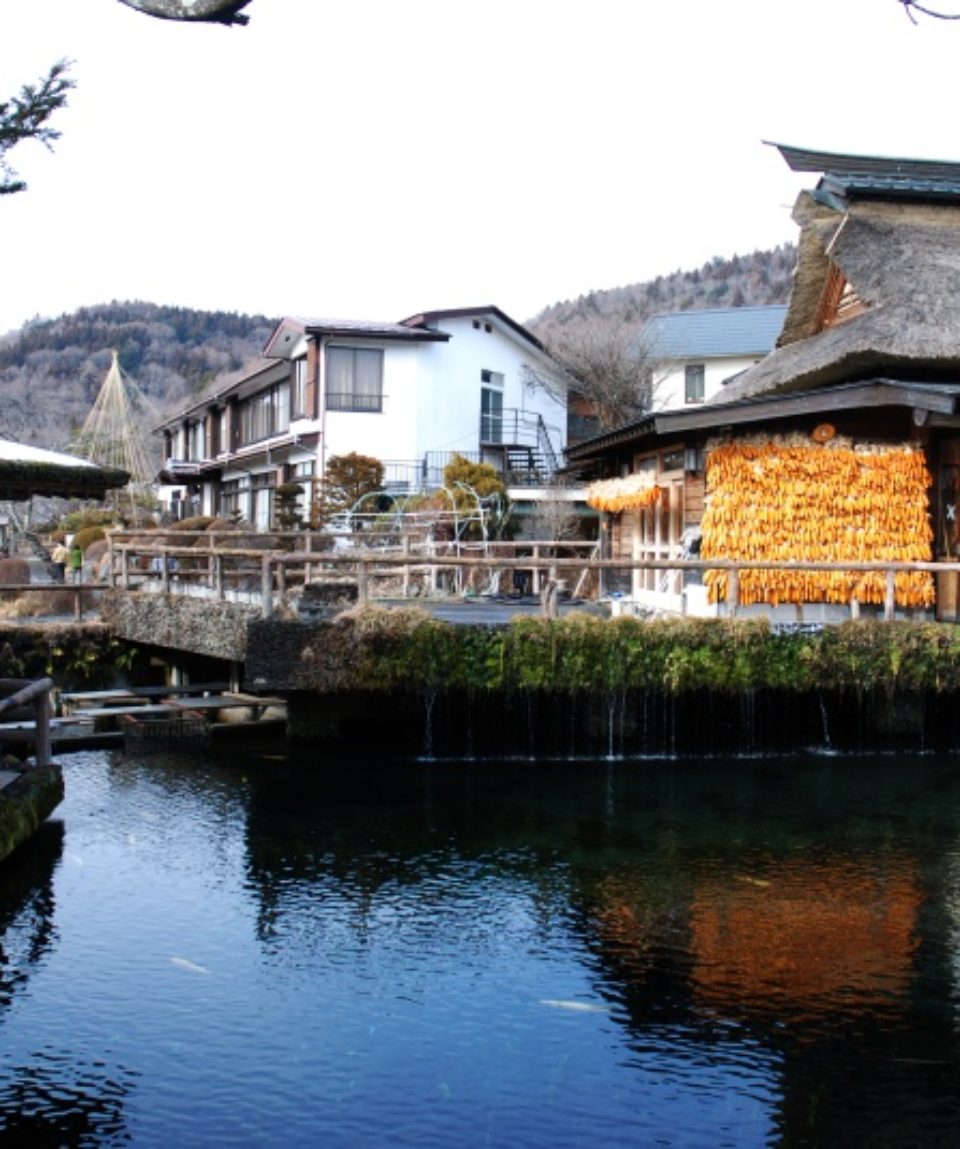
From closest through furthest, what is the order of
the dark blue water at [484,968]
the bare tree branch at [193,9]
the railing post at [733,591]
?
the bare tree branch at [193,9], the dark blue water at [484,968], the railing post at [733,591]

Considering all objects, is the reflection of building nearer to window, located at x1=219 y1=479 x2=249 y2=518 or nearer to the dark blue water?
the dark blue water

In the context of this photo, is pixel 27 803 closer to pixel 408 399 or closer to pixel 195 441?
pixel 408 399

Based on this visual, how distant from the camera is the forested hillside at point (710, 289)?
9550 centimetres

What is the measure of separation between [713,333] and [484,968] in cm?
4615

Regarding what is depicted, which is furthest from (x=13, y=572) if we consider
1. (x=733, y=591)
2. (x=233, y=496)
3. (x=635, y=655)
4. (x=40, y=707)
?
(x=233, y=496)

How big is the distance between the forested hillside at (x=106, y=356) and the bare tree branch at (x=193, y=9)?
278 feet

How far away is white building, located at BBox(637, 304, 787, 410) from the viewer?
50.4m

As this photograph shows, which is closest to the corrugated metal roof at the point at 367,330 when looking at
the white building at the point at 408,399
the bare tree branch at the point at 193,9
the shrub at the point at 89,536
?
the white building at the point at 408,399

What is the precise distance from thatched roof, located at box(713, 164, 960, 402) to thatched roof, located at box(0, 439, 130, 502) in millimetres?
12336

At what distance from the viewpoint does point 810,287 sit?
77.8ft

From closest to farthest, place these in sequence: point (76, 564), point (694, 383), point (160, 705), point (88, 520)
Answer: point (160, 705)
point (76, 564)
point (88, 520)
point (694, 383)

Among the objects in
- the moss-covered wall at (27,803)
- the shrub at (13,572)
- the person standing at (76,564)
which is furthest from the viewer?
the person standing at (76,564)

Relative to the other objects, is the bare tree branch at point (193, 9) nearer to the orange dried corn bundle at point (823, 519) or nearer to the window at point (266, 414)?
the orange dried corn bundle at point (823, 519)

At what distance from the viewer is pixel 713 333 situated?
52188 mm
